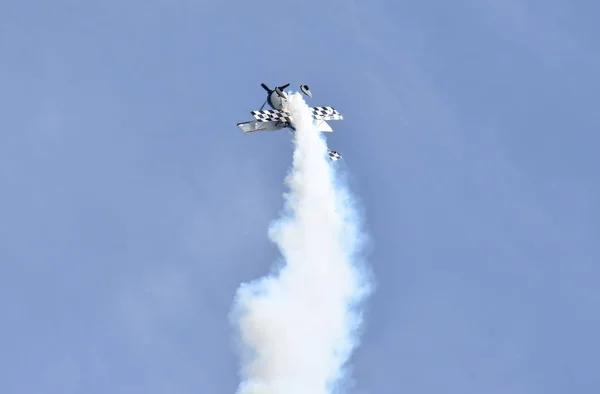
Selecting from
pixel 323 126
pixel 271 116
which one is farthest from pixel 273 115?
pixel 323 126

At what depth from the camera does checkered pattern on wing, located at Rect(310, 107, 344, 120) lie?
294 ft

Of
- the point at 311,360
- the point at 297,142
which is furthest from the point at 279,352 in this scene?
the point at 297,142

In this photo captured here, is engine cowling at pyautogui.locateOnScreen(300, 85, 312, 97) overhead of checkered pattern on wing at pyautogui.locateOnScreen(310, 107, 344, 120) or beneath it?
beneath

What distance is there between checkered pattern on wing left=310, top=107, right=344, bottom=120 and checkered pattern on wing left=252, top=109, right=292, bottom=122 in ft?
10.1

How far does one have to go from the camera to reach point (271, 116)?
86375 millimetres

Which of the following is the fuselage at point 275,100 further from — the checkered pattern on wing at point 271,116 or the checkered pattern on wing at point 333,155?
the checkered pattern on wing at point 333,155

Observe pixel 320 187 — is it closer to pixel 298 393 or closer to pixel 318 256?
pixel 318 256

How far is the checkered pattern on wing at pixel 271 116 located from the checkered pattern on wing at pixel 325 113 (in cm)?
309

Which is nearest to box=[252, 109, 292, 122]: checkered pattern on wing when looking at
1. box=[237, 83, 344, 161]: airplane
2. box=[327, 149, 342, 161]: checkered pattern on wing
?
box=[237, 83, 344, 161]: airplane

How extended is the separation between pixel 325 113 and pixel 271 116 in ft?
18.1

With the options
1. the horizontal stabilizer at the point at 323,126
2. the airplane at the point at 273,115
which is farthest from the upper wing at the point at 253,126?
the horizontal stabilizer at the point at 323,126

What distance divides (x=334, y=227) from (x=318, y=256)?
229 centimetres

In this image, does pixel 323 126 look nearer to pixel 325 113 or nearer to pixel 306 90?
pixel 325 113

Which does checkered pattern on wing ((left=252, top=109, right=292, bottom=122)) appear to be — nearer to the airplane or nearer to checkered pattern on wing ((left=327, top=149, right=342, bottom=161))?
the airplane
